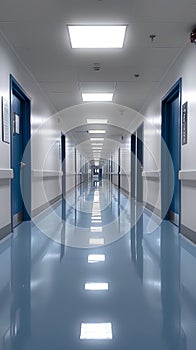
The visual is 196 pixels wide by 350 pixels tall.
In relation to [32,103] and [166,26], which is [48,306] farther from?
[32,103]

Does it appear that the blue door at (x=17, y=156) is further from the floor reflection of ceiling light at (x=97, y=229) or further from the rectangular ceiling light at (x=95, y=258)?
the rectangular ceiling light at (x=95, y=258)

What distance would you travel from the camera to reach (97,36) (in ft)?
15.3

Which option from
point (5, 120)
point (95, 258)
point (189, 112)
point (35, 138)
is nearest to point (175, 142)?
point (189, 112)

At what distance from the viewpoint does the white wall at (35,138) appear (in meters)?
4.71

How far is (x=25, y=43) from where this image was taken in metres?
4.87

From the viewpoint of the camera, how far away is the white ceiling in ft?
12.5

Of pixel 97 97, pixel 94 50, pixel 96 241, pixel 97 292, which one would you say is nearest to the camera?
pixel 97 292

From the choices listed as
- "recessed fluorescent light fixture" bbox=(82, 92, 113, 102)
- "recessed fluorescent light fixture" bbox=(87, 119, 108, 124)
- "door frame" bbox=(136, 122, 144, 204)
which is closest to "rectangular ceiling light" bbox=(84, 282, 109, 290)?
"recessed fluorescent light fixture" bbox=(82, 92, 113, 102)

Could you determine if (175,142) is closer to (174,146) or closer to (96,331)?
(174,146)

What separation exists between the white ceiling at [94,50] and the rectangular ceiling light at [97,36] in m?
0.11

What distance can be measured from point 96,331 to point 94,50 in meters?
4.36

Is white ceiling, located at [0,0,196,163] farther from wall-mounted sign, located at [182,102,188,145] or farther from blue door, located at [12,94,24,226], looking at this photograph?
wall-mounted sign, located at [182,102,188,145]

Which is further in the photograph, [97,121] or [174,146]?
[97,121]

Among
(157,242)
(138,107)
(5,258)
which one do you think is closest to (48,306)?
(5,258)
